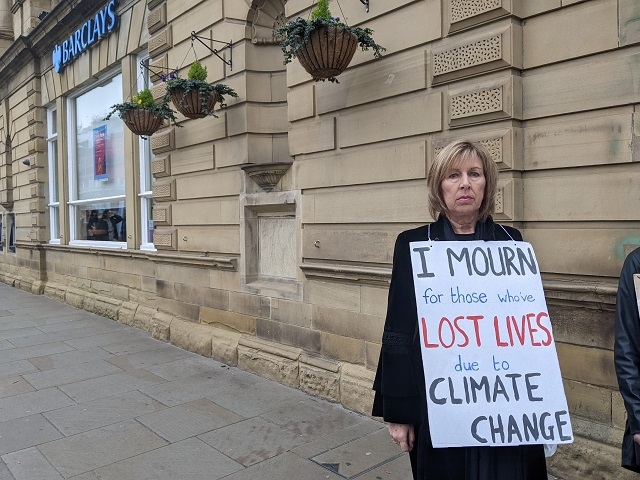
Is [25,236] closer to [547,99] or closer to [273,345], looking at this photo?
[273,345]

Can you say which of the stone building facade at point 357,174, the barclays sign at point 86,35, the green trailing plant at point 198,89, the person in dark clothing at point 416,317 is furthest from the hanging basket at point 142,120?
the person in dark clothing at point 416,317

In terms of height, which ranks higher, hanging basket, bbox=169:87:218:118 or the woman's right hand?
hanging basket, bbox=169:87:218:118

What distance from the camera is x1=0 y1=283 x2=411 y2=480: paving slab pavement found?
370 centimetres

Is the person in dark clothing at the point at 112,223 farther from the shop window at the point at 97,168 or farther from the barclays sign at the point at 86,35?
the barclays sign at the point at 86,35

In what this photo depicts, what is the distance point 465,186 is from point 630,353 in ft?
2.92

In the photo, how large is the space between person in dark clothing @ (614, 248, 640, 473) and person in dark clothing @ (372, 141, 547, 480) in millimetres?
351

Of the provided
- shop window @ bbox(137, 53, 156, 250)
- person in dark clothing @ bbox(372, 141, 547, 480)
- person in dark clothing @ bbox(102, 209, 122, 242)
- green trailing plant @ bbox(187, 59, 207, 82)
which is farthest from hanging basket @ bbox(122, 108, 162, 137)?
person in dark clothing @ bbox(372, 141, 547, 480)

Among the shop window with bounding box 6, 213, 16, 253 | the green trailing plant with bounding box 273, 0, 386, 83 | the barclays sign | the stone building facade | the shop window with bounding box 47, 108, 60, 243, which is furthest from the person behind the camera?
the shop window with bounding box 6, 213, 16, 253

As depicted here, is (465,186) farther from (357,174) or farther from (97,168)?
(97,168)

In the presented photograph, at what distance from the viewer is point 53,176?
13312mm

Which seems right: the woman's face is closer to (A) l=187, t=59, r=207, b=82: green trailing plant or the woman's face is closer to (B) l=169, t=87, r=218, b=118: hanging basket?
(B) l=169, t=87, r=218, b=118: hanging basket

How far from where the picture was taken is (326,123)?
514 cm

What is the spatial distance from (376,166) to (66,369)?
4451 millimetres

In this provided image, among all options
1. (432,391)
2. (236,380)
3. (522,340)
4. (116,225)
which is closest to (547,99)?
(522,340)
